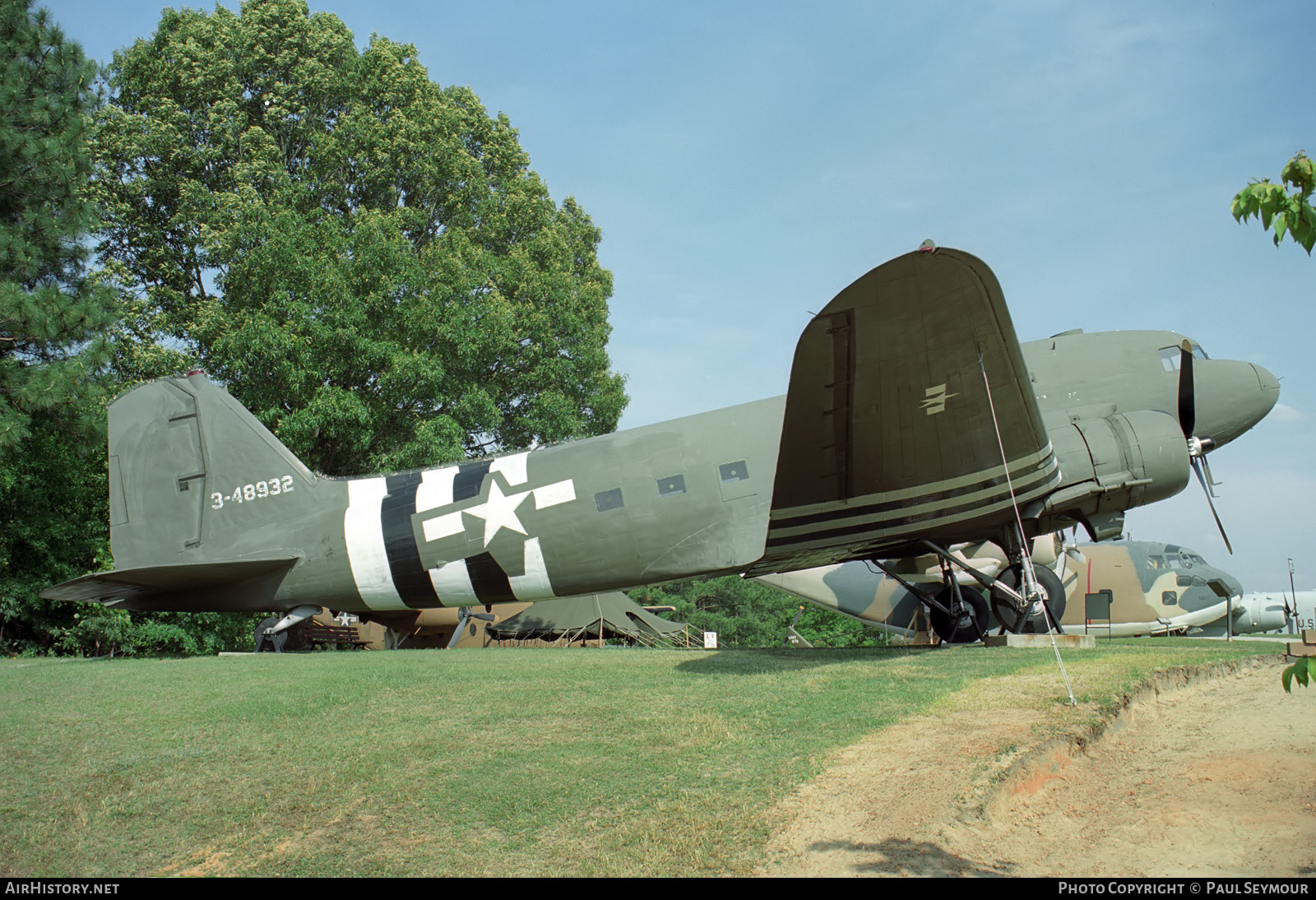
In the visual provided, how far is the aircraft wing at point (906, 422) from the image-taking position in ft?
27.2

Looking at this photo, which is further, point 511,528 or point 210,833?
point 511,528

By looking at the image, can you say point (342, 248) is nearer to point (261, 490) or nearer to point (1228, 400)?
point (261, 490)

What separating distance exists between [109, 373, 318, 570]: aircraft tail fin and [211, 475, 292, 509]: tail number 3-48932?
1 centimetres

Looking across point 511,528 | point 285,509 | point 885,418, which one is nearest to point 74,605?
point 285,509

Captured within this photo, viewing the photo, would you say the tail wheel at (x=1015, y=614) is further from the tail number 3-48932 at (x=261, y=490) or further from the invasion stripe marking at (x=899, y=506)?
the tail number 3-48932 at (x=261, y=490)

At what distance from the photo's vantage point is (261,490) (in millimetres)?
13195

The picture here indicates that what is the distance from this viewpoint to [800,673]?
982cm

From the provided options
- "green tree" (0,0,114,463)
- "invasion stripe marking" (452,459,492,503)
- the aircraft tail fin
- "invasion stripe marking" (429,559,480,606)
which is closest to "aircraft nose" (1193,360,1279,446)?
"invasion stripe marking" (452,459,492,503)

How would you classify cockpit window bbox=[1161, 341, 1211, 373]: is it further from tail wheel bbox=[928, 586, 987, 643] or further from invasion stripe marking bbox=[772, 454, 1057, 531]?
tail wheel bbox=[928, 586, 987, 643]

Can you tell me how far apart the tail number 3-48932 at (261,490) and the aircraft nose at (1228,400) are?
570 inches

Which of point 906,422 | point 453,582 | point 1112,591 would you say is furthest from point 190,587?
point 1112,591

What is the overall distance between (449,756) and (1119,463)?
396 inches
